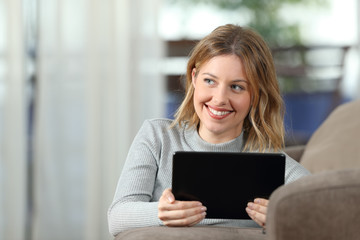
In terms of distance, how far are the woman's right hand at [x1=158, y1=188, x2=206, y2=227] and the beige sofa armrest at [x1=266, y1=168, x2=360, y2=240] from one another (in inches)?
8.8

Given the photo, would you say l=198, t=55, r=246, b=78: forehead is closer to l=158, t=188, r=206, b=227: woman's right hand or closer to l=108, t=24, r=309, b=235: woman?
l=108, t=24, r=309, b=235: woman

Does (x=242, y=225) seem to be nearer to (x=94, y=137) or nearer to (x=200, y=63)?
(x=200, y=63)

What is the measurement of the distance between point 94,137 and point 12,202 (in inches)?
19.5

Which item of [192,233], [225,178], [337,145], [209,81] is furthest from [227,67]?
[337,145]

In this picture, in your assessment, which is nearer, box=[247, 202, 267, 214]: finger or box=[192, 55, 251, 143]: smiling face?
box=[247, 202, 267, 214]: finger

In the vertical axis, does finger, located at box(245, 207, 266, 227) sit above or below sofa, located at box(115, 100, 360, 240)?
below

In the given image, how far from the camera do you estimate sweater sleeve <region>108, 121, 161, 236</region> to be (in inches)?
57.2

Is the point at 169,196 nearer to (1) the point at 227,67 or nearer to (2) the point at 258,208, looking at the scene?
(2) the point at 258,208

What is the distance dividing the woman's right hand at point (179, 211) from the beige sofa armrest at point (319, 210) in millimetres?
223

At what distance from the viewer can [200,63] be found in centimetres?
157

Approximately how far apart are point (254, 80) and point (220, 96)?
92 mm

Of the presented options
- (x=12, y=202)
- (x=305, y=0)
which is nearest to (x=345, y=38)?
(x=305, y=0)

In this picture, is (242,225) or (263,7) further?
(263,7)

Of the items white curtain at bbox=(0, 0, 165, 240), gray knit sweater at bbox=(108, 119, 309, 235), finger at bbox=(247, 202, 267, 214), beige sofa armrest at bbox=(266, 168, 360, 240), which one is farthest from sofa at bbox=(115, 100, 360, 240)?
white curtain at bbox=(0, 0, 165, 240)
